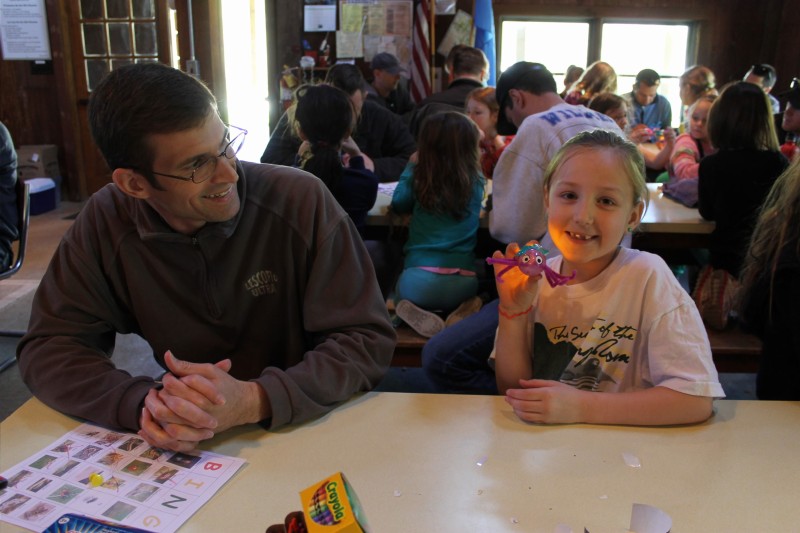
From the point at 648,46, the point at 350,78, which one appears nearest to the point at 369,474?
the point at 350,78

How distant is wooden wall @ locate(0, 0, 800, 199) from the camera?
6.07m

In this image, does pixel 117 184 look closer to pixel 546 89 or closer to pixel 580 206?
pixel 580 206

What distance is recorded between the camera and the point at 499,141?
3570 mm

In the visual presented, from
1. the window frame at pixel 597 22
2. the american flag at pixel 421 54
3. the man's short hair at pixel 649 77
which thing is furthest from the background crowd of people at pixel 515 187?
the window frame at pixel 597 22

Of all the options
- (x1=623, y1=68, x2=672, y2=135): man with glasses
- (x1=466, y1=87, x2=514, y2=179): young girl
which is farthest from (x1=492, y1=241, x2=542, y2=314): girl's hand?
(x1=623, y1=68, x2=672, y2=135): man with glasses

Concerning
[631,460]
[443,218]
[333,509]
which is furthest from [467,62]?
[333,509]

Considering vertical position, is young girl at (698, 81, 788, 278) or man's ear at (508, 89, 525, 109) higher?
man's ear at (508, 89, 525, 109)

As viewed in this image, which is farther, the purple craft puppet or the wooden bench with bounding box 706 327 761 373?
the wooden bench with bounding box 706 327 761 373

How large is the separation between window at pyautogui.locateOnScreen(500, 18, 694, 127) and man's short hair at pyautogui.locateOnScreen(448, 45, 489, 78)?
2.72 metres

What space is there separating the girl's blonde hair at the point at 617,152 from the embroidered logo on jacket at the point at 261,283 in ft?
2.05

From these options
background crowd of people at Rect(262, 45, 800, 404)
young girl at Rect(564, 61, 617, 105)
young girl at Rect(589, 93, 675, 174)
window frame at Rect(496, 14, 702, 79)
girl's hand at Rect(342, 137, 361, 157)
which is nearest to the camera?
background crowd of people at Rect(262, 45, 800, 404)

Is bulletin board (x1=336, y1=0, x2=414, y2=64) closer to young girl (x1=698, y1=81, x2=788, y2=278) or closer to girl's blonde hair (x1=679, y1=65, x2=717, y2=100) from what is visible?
girl's blonde hair (x1=679, y1=65, x2=717, y2=100)

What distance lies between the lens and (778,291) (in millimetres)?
1330

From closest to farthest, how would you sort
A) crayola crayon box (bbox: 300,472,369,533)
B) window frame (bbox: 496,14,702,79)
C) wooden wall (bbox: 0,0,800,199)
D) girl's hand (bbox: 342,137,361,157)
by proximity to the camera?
crayola crayon box (bbox: 300,472,369,533) → girl's hand (bbox: 342,137,361,157) → wooden wall (bbox: 0,0,800,199) → window frame (bbox: 496,14,702,79)
